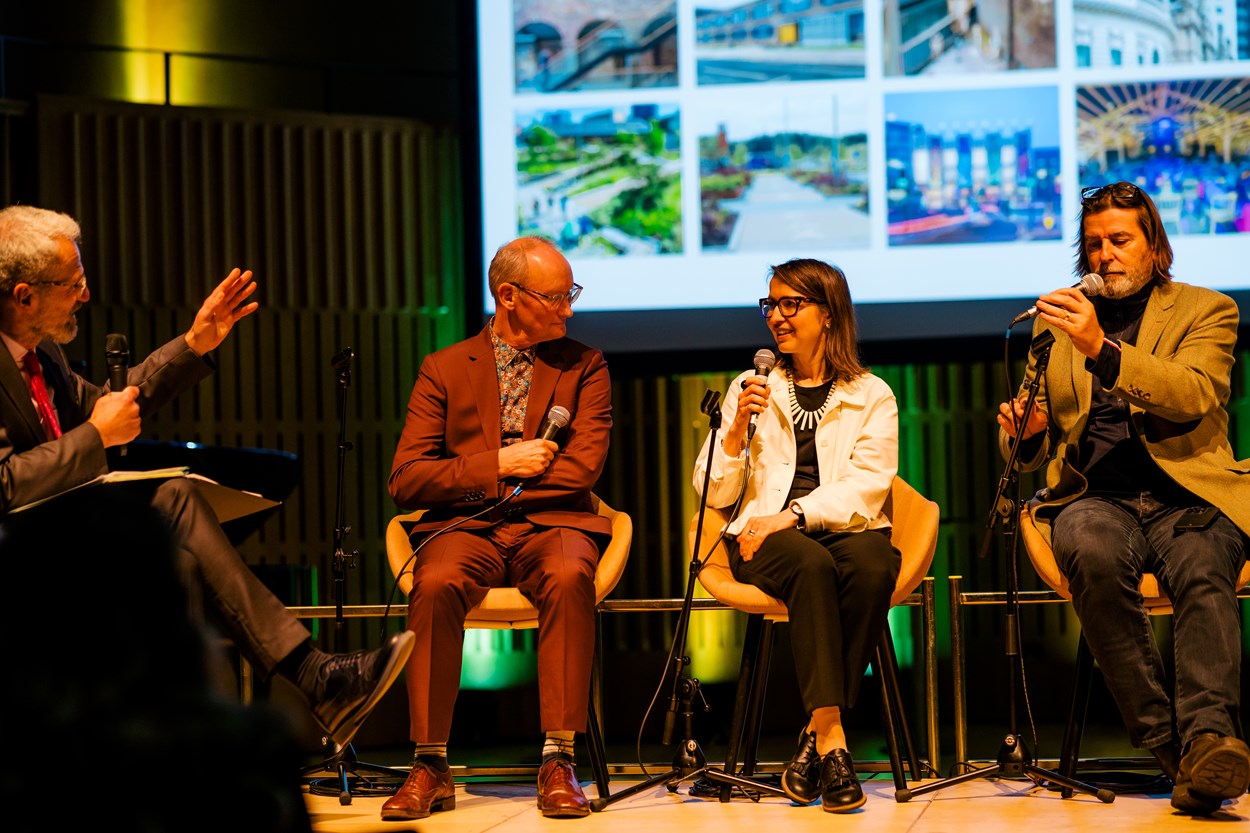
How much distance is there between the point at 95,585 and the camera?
2.63 ft

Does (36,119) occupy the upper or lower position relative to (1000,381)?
upper

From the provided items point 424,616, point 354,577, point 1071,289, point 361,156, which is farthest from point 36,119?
point 1071,289

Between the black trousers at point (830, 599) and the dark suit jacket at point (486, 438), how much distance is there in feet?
1.71

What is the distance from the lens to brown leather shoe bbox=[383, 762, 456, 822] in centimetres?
311

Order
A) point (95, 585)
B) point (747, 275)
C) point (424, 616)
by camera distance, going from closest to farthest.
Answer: point (95, 585) → point (424, 616) → point (747, 275)

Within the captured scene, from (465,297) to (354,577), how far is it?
125 cm

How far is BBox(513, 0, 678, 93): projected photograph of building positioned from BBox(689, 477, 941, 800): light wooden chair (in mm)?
2249

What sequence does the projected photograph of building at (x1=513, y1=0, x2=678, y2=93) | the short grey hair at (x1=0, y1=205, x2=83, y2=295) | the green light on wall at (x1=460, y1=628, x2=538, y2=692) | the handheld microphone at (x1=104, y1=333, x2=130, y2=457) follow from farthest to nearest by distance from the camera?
1. the green light on wall at (x1=460, y1=628, x2=538, y2=692)
2. the projected photograph of building at (x1=513, y1=0, x2=678, y2=93)
3. the short grey hair at (x1=0, y1=205, x2=83, y2=295)
4. the handheld microphone at (x1=104, y1=333, x2=130, y2=457)

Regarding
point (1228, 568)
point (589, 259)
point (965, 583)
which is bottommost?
point (965, 583)

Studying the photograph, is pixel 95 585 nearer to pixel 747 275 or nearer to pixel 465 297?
pixel 747 275

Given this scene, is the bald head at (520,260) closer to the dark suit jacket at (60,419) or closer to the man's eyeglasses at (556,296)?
the man's eyeglasses at (556,296)

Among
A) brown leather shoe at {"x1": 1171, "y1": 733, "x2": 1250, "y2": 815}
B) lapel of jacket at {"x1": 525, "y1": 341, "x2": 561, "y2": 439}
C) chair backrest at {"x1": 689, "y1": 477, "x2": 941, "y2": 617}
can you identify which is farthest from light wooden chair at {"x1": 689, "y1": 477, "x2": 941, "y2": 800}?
brown leather shoe at {"x1": 1171, "y1": 733, "x2": 1250, "y2": 815}

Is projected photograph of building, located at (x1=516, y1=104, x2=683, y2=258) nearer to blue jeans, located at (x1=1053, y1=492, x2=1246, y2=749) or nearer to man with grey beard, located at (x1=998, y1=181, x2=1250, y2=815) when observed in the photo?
man with grey beard, located at (x1=998, y1=181, x2=1250, y2=815)

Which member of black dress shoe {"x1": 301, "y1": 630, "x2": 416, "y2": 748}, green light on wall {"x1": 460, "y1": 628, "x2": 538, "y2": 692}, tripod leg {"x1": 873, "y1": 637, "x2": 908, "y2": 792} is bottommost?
green light on wall {"x1": 460, "y1": 628, "x2": 538, "y2": 692}
